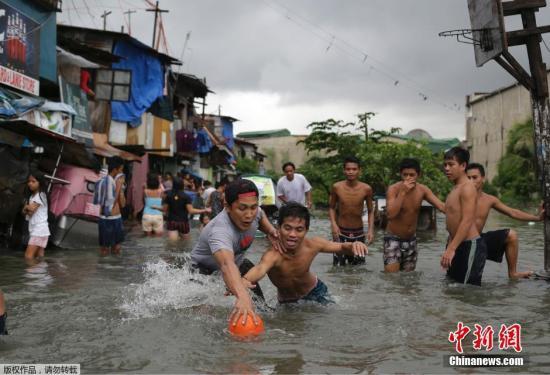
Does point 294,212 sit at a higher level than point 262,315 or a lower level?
higher

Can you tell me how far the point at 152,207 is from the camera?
527 inches

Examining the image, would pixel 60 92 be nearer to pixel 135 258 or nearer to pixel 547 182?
pixel 135 258

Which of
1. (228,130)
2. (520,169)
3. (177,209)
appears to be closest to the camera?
(177,209)

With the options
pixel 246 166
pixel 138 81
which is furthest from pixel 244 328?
pixel 246 166

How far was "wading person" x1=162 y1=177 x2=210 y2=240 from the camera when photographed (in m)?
12.5

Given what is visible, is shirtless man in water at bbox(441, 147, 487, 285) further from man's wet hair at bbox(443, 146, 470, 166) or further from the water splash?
the water splash

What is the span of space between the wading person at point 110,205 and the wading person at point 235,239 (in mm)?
4949

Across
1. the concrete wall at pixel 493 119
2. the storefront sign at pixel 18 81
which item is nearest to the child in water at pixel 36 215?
the storefront sign at pixel 18 81

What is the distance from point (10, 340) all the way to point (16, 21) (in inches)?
416

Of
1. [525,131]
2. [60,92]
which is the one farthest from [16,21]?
[525,131]

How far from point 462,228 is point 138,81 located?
18.9 meters

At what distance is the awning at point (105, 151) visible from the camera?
1736cm

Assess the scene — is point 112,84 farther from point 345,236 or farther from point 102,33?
point 345,236

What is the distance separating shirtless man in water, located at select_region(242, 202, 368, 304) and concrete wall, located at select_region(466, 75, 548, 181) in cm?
4061
